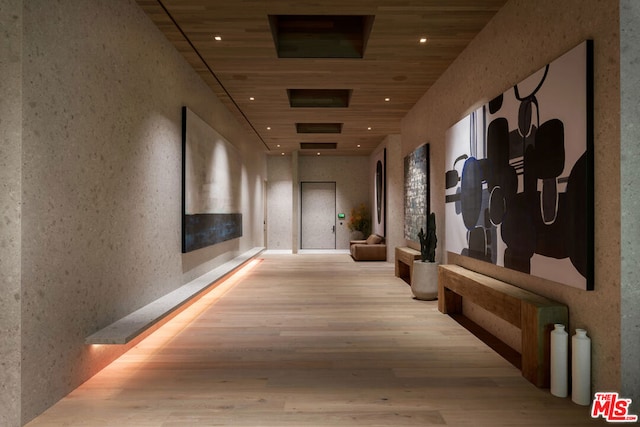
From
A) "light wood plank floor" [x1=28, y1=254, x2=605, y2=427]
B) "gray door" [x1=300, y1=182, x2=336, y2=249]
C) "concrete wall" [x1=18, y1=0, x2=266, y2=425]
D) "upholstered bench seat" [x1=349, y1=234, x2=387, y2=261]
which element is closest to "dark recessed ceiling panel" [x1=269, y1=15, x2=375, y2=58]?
"concrete wall" [x1=18, y1=0, x2=266, y2=425]

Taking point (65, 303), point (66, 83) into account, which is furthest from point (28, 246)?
point (66, 83)

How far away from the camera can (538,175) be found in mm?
2873

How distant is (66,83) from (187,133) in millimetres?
2162

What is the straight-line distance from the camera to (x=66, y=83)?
256cm

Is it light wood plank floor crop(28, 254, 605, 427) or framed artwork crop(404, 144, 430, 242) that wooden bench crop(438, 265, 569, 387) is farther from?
framed artwork crop(404, 144, 430, 242)

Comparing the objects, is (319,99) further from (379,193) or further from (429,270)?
(379,193)

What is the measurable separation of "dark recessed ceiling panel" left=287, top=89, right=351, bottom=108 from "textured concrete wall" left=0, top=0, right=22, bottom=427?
4980mm

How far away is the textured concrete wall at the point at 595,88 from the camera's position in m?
2.24

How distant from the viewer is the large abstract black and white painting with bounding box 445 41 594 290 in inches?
95.3

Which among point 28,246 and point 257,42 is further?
point 257,42

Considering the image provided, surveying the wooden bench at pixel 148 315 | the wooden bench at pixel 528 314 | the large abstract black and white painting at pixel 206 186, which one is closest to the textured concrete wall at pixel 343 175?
the large abstract black and white painting at pixel 206 186

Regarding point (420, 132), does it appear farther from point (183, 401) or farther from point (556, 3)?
point (183, 401)

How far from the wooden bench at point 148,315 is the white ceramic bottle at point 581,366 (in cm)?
307

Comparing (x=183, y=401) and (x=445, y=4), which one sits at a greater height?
(x=445, y=4)
